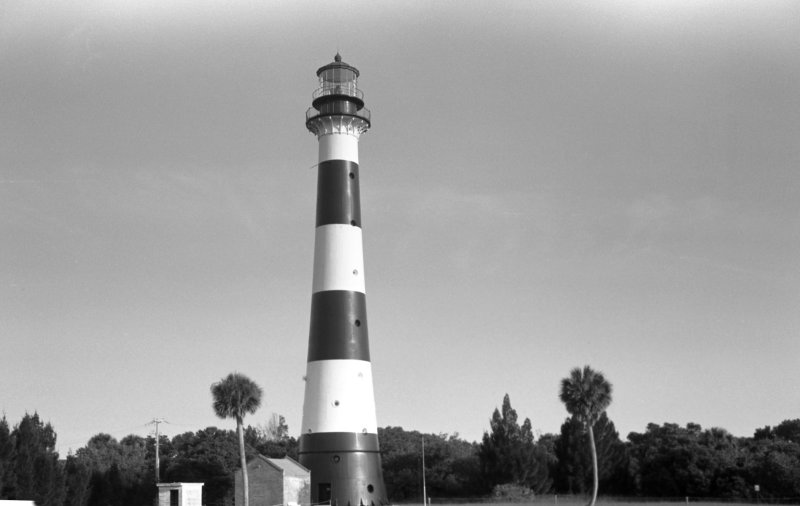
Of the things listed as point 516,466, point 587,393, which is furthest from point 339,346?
point 516,466

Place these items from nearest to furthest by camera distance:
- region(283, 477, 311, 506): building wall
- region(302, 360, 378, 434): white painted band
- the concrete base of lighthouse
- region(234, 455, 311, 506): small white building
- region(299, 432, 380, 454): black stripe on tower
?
the concrete base of lighthouse, region(299, 432, 380, 454): black stripe on tower, region(302, 360, 378, 434): white painted band, region(283, 477, 311, 506): building wall, region(234, 455, 311, 506): small white building

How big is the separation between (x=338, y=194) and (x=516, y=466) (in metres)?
36.6

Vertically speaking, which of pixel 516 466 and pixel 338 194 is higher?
pixel 338 194

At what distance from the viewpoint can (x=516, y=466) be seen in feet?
239

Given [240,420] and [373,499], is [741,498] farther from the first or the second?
[240,420]

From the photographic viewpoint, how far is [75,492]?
5850 centimetres

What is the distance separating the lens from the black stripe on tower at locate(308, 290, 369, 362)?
44.2 m

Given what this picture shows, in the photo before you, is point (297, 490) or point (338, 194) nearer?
point (297, 490)

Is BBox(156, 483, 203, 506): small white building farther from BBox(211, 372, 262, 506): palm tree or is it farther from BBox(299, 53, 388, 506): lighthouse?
BBox(299, 53, 388, 506): lighthouse

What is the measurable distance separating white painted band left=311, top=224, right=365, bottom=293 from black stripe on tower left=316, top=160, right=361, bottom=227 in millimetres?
498

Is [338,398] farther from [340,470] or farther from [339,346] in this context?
[340,470]

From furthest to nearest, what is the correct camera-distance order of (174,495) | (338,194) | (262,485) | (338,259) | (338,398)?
(174,495)
(262,485)
(338,194)
(338,259)
(338,398)

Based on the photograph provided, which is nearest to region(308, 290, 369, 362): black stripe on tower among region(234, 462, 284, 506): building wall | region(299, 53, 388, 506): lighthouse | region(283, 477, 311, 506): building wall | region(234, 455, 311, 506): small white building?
region(299, 53, 388, 506): lighthouse

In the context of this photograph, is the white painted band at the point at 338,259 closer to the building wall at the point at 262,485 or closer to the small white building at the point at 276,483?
the small white building at the point at 276,483
